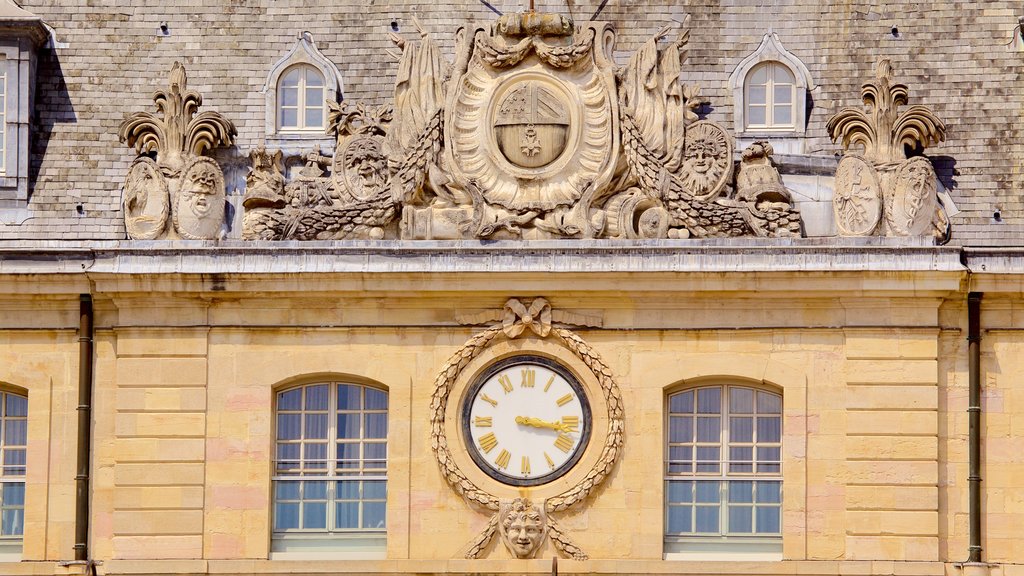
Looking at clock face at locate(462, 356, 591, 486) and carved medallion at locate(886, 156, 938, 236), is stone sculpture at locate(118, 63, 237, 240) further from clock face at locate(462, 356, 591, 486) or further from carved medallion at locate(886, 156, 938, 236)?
carved medallion at locate(886, 156, 938, 236)

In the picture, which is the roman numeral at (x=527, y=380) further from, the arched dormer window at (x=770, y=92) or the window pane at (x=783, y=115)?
the window pane at (x=783, y=115)

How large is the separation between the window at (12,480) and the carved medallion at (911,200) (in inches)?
521

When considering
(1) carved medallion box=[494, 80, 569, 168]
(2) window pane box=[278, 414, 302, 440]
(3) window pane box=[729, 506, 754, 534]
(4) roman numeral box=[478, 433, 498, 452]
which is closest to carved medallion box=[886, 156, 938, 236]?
(3) window pane box=[729, 506, 754, 534]

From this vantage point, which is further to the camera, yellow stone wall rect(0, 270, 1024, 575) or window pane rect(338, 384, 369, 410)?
window pane rect(338, 384, 369, 410)

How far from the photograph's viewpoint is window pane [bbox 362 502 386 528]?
35.6m

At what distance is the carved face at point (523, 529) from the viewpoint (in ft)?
115

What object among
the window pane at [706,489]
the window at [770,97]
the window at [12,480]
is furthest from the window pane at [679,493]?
the window at [12,480]

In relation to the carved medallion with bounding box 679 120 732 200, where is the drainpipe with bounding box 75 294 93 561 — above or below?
below

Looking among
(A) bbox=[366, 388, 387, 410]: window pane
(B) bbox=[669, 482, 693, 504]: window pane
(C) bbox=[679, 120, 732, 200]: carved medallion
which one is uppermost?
(C) bbox=[679, 120, 732, 200]: carved medallion

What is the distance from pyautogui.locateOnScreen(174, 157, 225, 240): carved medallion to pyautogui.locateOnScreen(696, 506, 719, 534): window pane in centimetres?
827

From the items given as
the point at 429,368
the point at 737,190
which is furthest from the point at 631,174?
the point at 429,368

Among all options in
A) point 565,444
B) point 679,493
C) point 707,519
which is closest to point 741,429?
point 679,493

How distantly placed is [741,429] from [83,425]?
9.76 m

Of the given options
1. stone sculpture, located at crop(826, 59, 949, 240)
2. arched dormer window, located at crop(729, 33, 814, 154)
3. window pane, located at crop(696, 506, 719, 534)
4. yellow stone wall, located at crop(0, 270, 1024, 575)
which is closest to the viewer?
yellow stone wall, located at crop(0, 270, 1024, 575)
